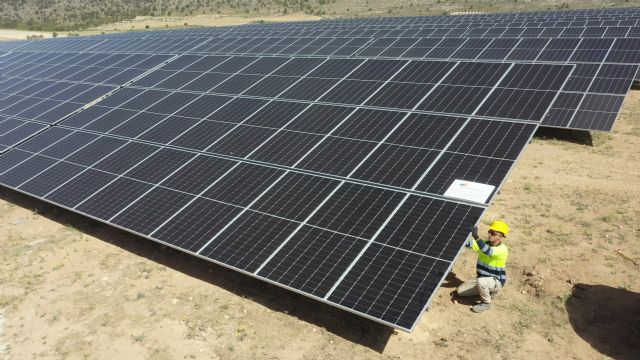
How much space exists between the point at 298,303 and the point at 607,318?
6970mm

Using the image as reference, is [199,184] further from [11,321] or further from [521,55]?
[521,55]

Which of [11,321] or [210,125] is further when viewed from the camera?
[210,125]

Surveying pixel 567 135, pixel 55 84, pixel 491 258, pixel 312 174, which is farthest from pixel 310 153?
pixel 55 84

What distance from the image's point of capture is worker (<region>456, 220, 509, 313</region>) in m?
9.59

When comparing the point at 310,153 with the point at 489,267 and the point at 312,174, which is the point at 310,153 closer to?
the point at 312,174

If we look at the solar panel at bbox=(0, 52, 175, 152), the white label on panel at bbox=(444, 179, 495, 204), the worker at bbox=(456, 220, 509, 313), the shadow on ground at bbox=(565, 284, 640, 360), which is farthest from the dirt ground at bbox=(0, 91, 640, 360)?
the solar panel at bbox=(0, 52, 175, 152)

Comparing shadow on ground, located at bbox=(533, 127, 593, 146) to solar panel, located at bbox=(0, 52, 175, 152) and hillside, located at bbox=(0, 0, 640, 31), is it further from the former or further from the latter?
hillside, located at bbox=(0, 0, 640, 31)

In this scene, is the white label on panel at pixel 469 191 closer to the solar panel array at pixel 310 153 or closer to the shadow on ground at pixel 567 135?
the solar panel array at pixel 310 153

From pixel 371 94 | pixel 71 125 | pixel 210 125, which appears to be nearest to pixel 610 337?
pixel 371 94

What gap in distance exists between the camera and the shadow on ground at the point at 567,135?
19473 millimetres

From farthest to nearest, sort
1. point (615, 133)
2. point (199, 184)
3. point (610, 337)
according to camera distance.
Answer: point (615, 133) < point (199, 184) < point (610, 337)

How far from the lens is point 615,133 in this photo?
20078 mm

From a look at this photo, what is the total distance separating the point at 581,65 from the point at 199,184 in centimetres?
1977

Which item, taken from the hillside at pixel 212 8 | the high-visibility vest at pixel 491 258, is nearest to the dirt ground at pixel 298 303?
the high-visibility vest at pixel 491 258
